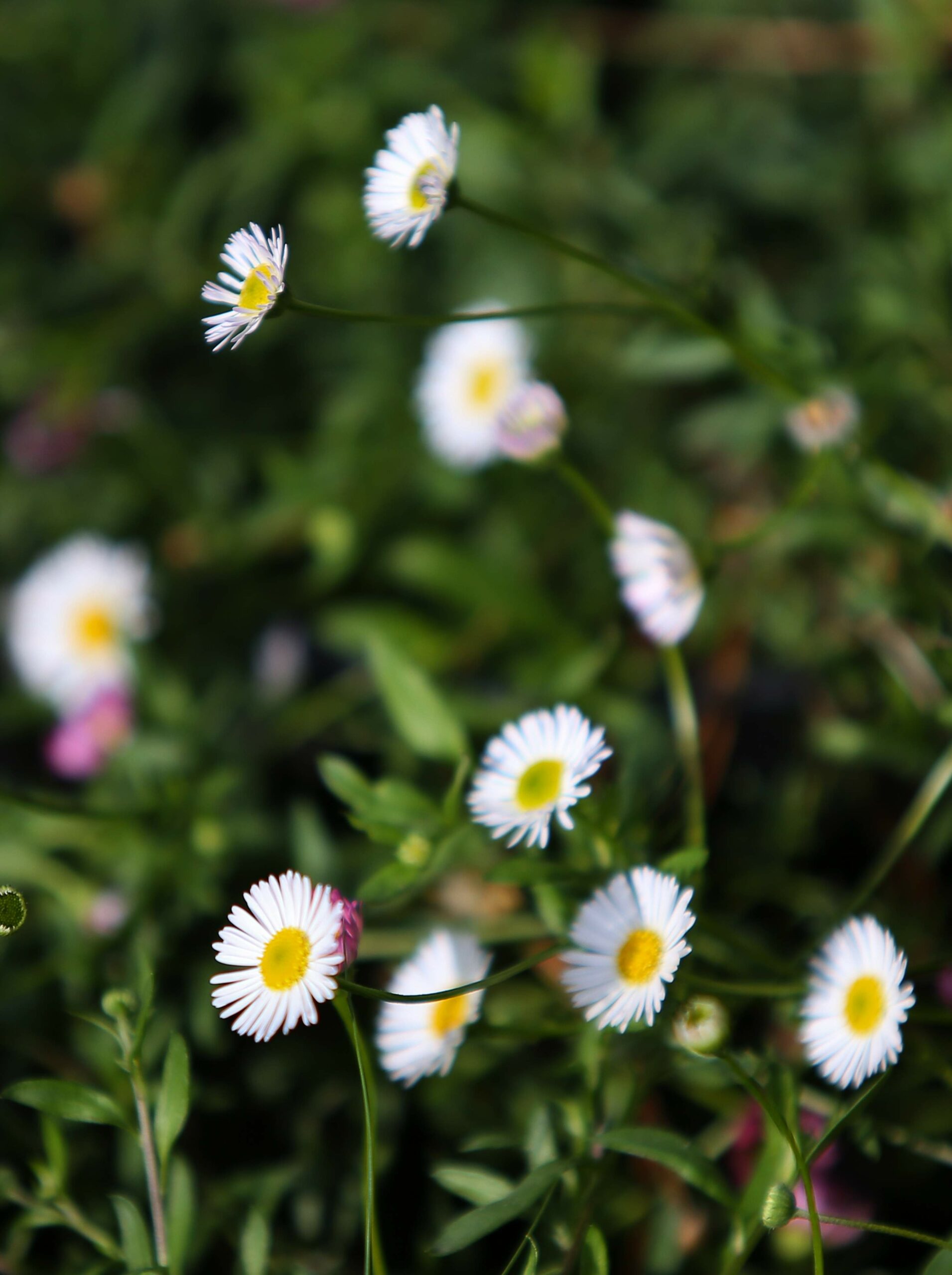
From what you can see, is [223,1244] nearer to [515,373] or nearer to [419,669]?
[419,669]

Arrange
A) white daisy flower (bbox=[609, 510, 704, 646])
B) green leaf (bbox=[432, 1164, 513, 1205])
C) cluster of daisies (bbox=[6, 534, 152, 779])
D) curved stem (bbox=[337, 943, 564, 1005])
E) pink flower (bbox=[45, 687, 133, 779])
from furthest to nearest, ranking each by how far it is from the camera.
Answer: cluster of daisies (bbox=[6, 534, 152, 779])
pink flower (bbox=[45, 687, 133, 779])
white daisy flower (bbox=[609, 510, 704, 646])
green leaf (bbox=[432, 1164, 513, 1205])
curved stem (bbox=[337, 943, 564, 1005])

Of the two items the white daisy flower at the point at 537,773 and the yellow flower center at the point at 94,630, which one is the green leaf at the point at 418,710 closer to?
the white daisy flower at the point at 537,773

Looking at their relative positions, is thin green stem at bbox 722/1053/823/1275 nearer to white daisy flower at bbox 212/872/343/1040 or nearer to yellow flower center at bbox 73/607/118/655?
white daisy flower at bbox 212/872/343/1040

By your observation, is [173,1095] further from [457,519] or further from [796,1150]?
[457,519]

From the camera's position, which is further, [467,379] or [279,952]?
[467,379]

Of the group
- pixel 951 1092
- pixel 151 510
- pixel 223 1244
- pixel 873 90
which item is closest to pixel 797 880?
pixel 951 1092

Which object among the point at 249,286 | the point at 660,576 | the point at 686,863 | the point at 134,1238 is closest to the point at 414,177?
the point at 249,286

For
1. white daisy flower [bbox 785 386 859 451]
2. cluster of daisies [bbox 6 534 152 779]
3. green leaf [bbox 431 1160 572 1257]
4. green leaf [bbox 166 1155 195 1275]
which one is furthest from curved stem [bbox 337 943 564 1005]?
cluster of daisies [bbox 6 534 152 779]
